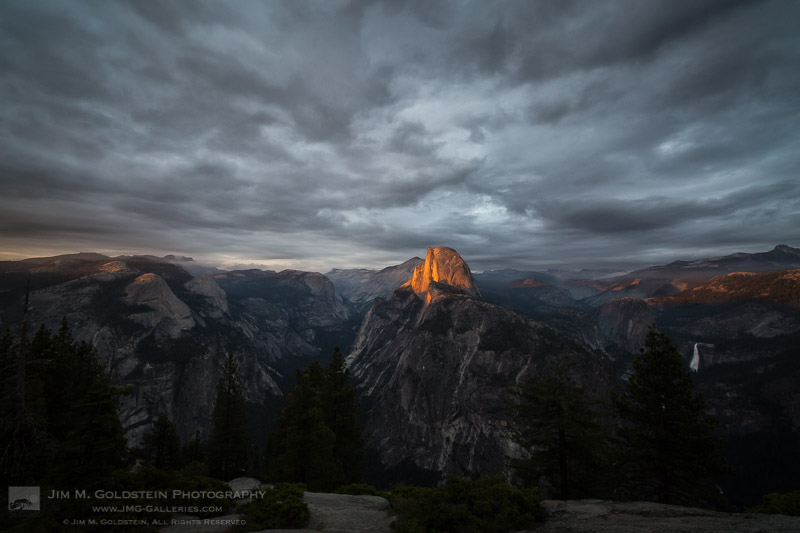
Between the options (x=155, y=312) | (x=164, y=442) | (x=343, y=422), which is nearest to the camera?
(x=343, y=422)

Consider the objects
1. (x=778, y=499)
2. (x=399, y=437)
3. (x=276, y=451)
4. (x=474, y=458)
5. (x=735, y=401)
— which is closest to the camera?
(x=778, y=499)

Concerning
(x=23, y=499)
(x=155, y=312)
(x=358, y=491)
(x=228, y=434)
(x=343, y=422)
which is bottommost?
(x=155, y=312)

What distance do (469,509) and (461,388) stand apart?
155m

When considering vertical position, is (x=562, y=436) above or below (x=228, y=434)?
above

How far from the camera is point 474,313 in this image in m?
189

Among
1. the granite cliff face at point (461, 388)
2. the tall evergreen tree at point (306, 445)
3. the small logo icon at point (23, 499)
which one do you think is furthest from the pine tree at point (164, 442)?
the granite cliff face at point (461, 388)

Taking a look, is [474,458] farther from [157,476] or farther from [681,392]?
[157,476]

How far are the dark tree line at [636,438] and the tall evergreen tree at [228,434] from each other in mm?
34113

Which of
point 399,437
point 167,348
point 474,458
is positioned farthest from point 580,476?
point 167,348

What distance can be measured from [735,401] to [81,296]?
1254ft

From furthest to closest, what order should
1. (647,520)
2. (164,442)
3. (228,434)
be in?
(164,442)
(228,434)
(647,520)

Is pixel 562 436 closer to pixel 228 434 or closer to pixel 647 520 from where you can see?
pixel 647 520

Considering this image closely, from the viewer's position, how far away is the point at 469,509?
13375 mm

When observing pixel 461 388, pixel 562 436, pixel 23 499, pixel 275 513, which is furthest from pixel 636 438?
pixel 461 388
